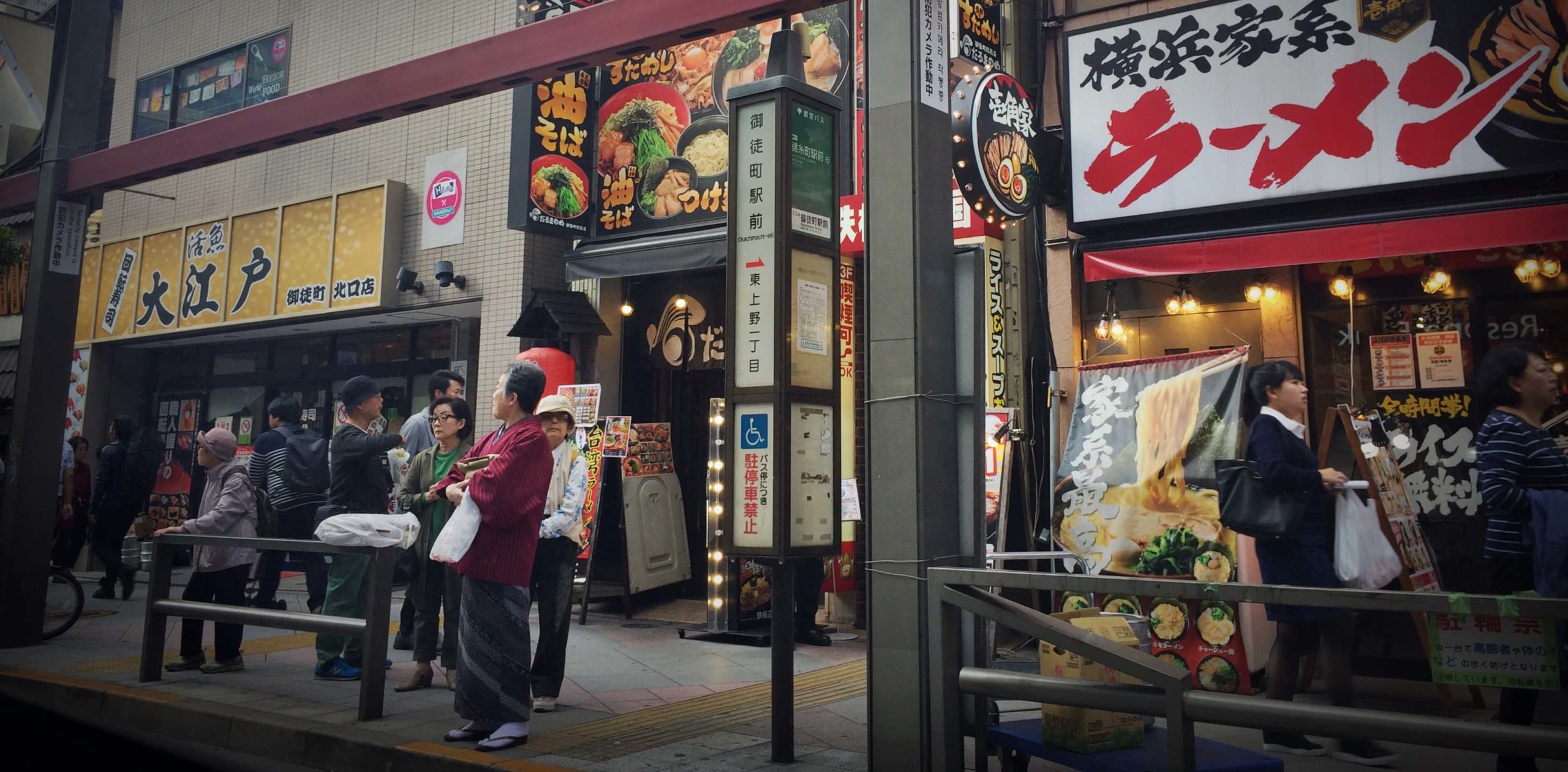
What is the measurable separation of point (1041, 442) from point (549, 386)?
4.89 metres

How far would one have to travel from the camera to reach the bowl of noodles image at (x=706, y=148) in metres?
10.7

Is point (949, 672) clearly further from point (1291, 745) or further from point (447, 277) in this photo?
point (447, 277)

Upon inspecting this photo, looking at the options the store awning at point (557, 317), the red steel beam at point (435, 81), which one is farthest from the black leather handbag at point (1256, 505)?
the store awning at point (557, 317)

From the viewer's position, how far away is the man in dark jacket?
448 inches

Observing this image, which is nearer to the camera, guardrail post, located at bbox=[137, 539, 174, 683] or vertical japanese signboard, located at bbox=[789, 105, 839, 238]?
vertical japanese signboard, located at bbox=[789, 105, 839, 238]

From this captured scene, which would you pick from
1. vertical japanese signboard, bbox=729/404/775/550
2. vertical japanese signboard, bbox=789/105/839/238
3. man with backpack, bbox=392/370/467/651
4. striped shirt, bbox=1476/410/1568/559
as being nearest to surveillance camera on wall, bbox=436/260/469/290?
man with backpack, bbox=392/370/467/651

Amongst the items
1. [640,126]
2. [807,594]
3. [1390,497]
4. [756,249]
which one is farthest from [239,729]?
[640,126]

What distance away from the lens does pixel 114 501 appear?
11.4 meters

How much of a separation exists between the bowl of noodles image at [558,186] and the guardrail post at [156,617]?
499cm

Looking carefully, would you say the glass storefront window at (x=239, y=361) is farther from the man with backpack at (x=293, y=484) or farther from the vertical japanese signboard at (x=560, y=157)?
the man with backpack at (x=293, y=484)

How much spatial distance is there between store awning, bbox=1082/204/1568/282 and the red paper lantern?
17.2 ft

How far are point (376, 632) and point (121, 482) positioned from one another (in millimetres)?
7400

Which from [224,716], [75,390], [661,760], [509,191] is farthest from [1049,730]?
[75,390]

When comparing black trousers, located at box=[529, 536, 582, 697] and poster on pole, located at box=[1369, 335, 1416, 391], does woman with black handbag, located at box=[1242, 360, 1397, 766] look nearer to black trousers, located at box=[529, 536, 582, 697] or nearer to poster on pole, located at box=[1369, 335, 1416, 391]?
poster on pole, located at box=[1369, 335, 1416, 391]
